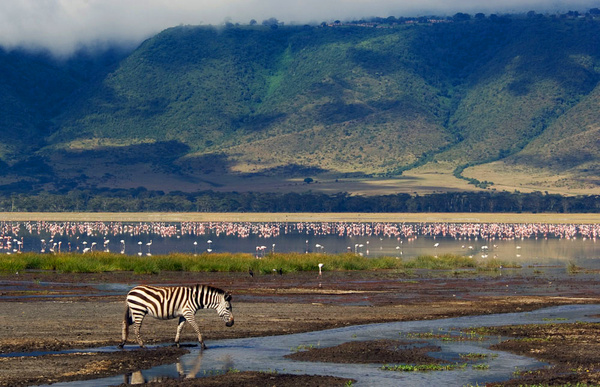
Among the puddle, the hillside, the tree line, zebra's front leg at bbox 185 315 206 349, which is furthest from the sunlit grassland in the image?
the hillside

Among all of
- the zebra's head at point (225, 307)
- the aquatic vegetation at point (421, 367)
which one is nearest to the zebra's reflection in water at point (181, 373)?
the zebra's head at point (225, 307)

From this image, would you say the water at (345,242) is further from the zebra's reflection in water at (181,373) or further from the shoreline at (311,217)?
the zebra's reflection in water at (181,373)

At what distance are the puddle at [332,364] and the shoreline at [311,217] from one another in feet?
322

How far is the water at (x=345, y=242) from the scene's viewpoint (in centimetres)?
6225

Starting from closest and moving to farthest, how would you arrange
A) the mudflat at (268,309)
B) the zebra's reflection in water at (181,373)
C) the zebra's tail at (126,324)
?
1. the zebra's reflection in water at (181,373)
2. the mudflat at (268,309)
3. the zebra's tail at (126,324)

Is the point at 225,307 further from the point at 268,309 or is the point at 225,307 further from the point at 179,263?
the point at 179,263

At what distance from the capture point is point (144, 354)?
20.4 m

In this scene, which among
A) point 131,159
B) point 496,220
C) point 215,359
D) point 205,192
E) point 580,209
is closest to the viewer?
point 215,359

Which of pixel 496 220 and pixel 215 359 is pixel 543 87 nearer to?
pixel 496 220

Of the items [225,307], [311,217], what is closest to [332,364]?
[225,307]

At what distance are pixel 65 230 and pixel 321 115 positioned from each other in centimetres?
9684

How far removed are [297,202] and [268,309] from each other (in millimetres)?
116020

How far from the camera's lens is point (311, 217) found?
129 metres

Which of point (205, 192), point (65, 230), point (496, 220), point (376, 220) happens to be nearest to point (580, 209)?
point (496, 220)
